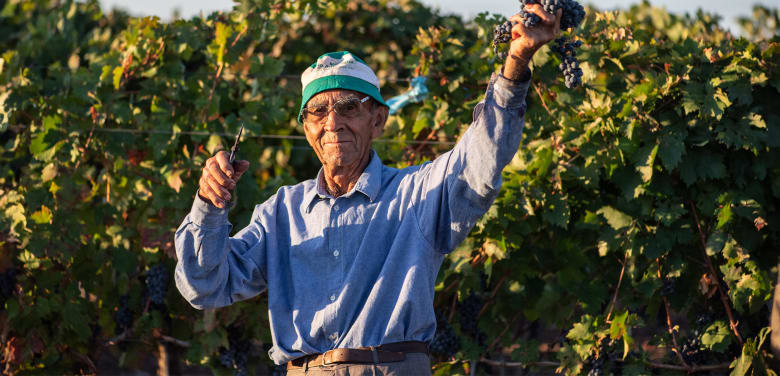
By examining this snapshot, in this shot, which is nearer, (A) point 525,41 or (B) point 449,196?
(A) point 525,41

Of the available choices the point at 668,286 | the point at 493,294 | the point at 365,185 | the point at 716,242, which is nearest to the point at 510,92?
the point at 365,185

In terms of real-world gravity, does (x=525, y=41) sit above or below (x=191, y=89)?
below

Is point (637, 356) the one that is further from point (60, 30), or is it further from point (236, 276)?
point (60, 30)

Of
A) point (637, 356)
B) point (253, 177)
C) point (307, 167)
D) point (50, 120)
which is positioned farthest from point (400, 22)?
point (637, 356)

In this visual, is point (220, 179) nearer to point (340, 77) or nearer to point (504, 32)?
point (340, 77)

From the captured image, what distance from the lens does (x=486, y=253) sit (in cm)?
433

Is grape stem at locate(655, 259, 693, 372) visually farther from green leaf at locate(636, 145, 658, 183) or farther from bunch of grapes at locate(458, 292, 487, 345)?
bunch of grapes at locate(458, 292, 487, 345)

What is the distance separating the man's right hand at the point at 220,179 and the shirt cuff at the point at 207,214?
0.10 feet

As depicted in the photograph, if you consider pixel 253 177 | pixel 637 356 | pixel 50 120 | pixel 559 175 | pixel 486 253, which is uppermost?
pixel 50 120

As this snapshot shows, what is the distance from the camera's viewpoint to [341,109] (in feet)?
9.29

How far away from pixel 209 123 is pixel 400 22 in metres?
2.49

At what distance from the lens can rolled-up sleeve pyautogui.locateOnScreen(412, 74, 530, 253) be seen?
240cm

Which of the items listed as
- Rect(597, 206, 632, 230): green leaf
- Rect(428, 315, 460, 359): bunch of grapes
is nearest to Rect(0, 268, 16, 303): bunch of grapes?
Rect(428, 315, 460, 359): bunch of grapes

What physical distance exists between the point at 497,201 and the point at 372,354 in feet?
5.88
